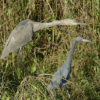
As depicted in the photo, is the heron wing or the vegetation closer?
the heron wing

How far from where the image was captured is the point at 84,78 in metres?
4.67

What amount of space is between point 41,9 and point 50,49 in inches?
26.9

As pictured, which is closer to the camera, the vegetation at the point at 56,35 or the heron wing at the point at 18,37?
the heron wing at the point at 18,37

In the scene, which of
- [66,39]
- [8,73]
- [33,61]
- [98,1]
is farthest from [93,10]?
[8,73]

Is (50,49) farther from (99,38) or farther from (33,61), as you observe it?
(99,38)

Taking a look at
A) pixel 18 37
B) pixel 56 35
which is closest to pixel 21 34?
pixel 18 37

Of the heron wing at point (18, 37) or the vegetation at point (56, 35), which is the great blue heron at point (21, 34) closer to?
the heron wing at point (18, 37)

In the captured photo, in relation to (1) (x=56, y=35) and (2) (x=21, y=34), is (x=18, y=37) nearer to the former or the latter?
(2) (x=21, y=34)

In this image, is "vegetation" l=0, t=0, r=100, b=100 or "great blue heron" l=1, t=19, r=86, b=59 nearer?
"great blue heron" l=1, t=19, r=86, b=59

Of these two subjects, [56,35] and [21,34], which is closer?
[21,34]

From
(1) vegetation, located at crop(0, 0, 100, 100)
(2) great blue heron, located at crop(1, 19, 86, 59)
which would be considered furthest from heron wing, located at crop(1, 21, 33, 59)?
(1) vegetation, located at crop(0, 0, 100, 100)

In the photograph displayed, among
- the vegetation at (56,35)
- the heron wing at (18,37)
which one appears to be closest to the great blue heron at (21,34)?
the heron wing at (18,37)

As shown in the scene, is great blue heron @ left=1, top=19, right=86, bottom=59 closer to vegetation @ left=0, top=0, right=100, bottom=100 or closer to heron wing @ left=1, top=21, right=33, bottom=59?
heron wing @ left=1, top=21, right=33, bottom=59

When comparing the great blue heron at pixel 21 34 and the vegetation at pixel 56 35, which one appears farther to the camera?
the vegetation at pixel 56 35
